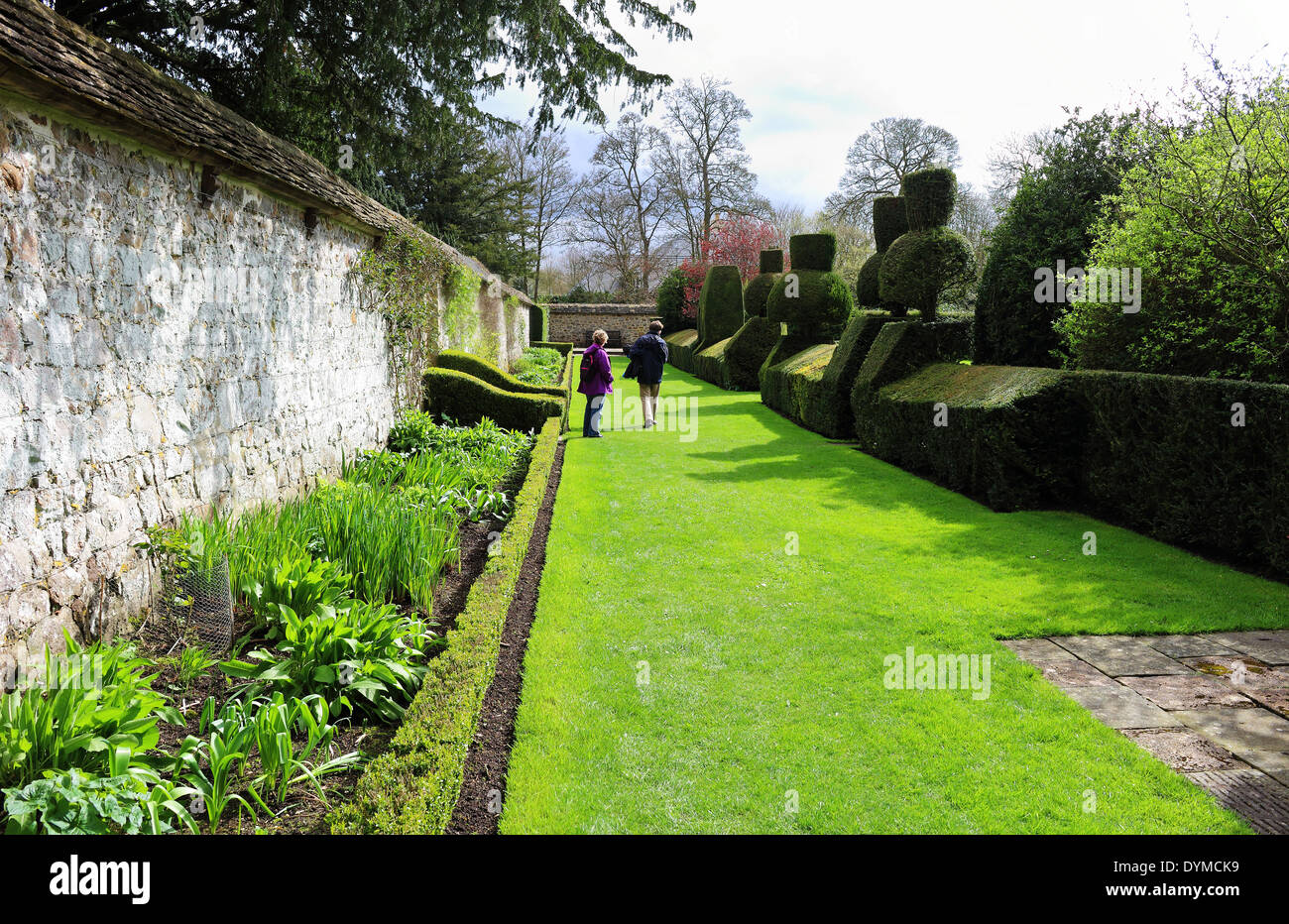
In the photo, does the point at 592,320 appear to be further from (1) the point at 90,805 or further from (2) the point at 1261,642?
(1) the point at 90,805

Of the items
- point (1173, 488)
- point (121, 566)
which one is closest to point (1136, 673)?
point (1173, 488)

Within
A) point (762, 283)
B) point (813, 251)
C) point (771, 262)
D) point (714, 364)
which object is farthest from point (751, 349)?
point (771, 262)

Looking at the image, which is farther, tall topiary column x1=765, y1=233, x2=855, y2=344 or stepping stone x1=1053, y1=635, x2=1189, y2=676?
tall topiary column x1=765, y1=233, x2=855, y2=344

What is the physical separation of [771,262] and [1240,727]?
66.3ft

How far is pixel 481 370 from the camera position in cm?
1292

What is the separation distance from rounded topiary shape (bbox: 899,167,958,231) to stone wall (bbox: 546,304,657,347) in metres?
31.0

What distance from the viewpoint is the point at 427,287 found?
37.8 feet

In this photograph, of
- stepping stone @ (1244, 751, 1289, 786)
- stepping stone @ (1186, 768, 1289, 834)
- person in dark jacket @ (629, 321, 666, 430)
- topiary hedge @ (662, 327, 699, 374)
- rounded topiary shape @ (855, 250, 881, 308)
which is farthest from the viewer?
topiary hedge @ (662, 327, 699, 374)

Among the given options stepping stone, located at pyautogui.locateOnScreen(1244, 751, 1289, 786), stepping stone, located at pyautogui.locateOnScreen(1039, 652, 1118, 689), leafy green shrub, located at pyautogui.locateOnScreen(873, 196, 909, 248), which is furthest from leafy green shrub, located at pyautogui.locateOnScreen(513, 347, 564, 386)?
stepping stone, located at pyautogui.locateOnScreen(1244, 751, 1289, 786)

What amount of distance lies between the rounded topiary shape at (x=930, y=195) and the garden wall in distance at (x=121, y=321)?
8.48 metres

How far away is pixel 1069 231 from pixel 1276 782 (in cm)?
792

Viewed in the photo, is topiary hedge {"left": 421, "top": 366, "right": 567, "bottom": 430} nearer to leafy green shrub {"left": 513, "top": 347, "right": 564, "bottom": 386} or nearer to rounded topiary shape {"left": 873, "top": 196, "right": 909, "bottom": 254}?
leafy green shrub {"left": 513, "top": 347, "right": 564, "bottom": 386}

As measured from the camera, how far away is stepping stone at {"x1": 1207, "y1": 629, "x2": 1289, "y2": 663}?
415 cm
